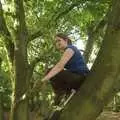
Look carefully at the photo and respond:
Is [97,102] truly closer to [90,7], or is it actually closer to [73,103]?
[73,103]

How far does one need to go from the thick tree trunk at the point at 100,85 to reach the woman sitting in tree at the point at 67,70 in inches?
16.8

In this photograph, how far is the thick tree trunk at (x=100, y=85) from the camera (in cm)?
378

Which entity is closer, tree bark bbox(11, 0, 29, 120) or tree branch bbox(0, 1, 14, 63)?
tree bark bbox(11, 0, 29, 120)

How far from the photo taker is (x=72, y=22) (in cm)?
1170

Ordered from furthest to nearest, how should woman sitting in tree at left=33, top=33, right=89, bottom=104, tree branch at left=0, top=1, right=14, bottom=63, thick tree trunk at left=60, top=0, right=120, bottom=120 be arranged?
tree branch at left=0, top=1, right=14, bottom=63 < woman sitting in tree at left=33, top=33, right=89, bottom=104 < thick tree trunk at left=60, top=0, right=120, bottom=120

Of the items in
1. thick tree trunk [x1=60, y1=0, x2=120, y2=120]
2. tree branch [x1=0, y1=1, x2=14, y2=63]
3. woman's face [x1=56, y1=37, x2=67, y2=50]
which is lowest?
thick tree trunk [x1=60, y1=0, x2=120, y2=120]

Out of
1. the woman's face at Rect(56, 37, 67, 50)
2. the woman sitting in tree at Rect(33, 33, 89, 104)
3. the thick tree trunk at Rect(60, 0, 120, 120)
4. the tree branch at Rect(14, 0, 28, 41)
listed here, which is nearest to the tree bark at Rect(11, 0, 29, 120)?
the tree branch at Rect(14, 0, 28, 41)

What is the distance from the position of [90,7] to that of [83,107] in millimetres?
5295

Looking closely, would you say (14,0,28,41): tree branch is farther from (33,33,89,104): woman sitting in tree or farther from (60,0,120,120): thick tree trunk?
(60,0,120,120): thick tree trunk

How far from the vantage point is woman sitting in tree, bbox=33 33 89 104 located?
13.8 feet

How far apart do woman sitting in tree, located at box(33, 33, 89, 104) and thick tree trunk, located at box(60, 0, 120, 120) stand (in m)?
0.43

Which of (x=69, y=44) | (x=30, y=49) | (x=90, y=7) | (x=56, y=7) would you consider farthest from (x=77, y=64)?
(x=30, y=49)

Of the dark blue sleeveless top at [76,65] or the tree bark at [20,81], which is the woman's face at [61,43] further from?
the tree bark at [20,81]

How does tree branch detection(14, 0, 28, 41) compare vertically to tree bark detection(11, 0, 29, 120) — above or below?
above
